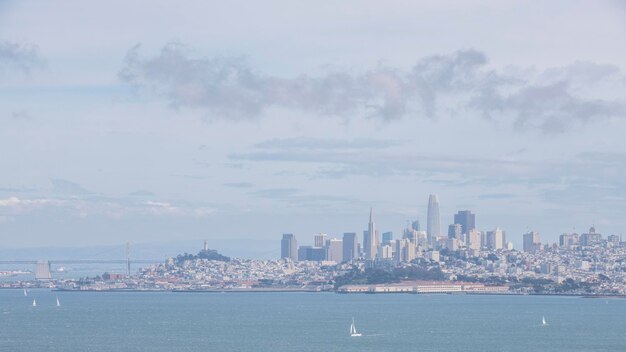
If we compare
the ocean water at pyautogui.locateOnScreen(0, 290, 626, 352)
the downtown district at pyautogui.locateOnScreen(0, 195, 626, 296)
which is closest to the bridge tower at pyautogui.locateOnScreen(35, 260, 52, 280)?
the downtown district at pyautogui.locateOnScreen(0, 195, 626, 296)

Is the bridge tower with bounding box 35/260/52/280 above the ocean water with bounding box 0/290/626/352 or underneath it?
above

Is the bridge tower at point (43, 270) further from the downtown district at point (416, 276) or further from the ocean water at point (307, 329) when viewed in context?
the ocean water at point (307, 329)

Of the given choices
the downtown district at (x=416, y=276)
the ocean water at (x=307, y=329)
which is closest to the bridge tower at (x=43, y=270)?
the downtown district at (x=416, y=276)

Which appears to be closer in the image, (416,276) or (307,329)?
(307,329)

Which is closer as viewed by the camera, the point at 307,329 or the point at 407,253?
the point at 307,329

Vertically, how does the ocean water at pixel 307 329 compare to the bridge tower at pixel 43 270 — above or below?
below

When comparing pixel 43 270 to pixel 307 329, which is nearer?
pixel 307 329

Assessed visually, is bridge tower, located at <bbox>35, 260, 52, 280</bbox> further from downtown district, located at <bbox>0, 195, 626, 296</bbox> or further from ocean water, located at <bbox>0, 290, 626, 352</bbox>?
ocean water, located at <bbox>0, 290, 626, 352</bbox>

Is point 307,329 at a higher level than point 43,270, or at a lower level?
lower
